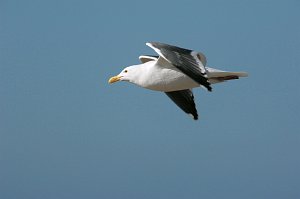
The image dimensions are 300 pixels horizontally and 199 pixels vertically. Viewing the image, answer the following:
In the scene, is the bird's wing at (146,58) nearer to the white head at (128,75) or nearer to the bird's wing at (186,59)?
the white head at (128,75)

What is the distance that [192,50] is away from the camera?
967cm

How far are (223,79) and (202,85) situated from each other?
1785 millimetres

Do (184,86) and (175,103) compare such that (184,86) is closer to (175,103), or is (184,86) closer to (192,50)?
(192,50)

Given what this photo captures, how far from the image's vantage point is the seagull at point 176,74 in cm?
902

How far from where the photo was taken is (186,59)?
9.29 meters

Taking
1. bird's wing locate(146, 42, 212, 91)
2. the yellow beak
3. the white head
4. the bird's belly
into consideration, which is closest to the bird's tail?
the bird's belly

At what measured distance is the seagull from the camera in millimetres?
9023

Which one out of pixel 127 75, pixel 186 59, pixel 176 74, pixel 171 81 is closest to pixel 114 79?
pixel 127 75

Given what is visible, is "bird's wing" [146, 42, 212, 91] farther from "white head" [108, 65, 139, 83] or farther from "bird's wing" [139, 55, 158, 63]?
"white head" [108, 65, 139, 83]

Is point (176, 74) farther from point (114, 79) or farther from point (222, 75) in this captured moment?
point (114, 79)

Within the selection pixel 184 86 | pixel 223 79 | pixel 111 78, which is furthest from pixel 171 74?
pixel 111 78

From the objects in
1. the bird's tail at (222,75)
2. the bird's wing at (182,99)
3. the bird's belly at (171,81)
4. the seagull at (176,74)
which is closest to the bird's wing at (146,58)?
the seagull at (176,74)

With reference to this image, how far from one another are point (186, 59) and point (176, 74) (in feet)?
2.20

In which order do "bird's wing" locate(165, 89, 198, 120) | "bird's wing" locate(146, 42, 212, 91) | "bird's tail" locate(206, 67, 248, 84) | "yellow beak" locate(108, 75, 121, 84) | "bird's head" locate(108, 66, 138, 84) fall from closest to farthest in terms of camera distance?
"bird's wing" locate(146, 42, 212, 91) → "bird's tail" locate(206, 67, 248, 84) → "bird's head" locate(108, 66, 138, 84) → "yellow beak" locate(108, 75, 121, 84) → "bird's wing" locate(165, 89, 198, 120)
